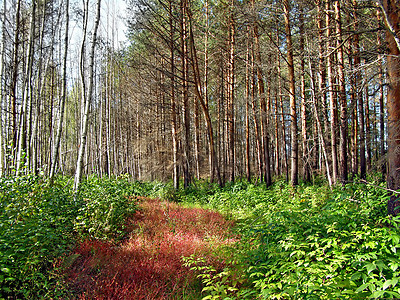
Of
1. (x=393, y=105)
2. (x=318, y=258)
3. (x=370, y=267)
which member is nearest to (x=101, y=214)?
(x=318, y=258)

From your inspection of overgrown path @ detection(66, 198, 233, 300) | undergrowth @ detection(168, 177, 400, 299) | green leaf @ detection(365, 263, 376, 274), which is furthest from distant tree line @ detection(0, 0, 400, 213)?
overgrown path @ detection(66, 198, 233, 300)

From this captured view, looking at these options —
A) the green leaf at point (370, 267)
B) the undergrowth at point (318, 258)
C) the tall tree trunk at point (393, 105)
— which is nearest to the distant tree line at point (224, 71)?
the tall tree trunk at point (393, 105)

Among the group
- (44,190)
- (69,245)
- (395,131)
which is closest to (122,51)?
(44,190)

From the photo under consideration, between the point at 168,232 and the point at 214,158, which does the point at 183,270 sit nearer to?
the point at 168,232

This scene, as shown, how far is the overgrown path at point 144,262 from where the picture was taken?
3250 millimetres

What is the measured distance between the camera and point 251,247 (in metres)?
4.31

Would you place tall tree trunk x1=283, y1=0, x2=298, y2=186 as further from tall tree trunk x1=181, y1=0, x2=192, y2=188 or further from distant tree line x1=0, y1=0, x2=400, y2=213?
tall tree trunk x1=181, y1=0, x2=192, y2=188

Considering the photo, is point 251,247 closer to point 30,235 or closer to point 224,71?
point 30,235

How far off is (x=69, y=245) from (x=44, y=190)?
173cm

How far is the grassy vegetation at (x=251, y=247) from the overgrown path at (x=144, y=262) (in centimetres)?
11

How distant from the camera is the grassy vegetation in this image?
2469 millimetres

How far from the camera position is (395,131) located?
13.5ft

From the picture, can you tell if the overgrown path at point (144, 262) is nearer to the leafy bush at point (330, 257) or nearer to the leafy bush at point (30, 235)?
the leafy bush at point (30, 235)

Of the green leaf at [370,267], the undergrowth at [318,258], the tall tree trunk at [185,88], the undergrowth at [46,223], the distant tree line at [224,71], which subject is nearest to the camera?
the green leaf at [370,267]
